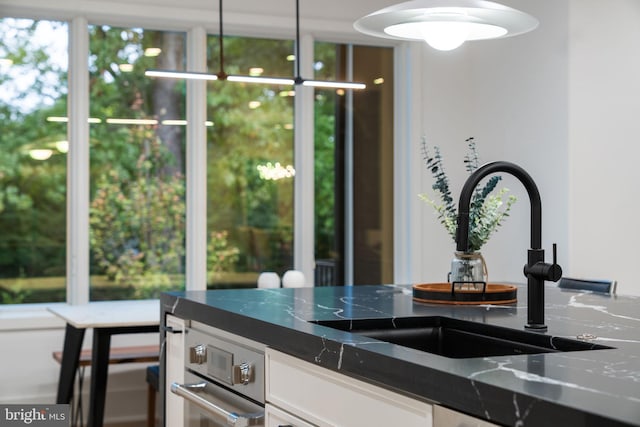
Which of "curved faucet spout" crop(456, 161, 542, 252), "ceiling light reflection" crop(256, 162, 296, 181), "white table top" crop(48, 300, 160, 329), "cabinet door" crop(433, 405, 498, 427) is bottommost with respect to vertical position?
"white table top" crop(48, 300, 160, 329)

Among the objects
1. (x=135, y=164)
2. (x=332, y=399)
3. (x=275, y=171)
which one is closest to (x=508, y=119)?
(x=275, y=171)

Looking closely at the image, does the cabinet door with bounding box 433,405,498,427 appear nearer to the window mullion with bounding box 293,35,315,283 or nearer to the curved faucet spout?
the curved faucet spout

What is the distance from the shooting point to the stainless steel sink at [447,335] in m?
1.93

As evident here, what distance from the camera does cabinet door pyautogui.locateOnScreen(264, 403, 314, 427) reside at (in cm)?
193

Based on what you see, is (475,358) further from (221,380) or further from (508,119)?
(508,119)

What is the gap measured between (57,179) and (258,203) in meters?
1.24

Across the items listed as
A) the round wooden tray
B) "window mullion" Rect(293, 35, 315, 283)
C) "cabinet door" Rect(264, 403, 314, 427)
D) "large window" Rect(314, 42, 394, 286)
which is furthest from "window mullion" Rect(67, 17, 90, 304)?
"cabinet door" Rect(264, 403, 314, 427)

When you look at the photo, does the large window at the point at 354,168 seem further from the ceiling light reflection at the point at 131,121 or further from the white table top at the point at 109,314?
the white table top at the point at 109,314

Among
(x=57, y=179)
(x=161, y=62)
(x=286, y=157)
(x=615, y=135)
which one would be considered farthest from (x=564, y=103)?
(x=57, y=179)

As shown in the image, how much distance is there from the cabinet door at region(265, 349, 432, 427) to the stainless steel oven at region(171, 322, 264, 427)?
0.09m

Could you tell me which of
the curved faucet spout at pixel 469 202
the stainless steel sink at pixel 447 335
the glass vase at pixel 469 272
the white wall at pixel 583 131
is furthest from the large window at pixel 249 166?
the curved faucet spout at pixel 469 202

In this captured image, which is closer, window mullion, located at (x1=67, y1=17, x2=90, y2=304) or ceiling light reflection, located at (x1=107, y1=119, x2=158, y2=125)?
window mullion, located at (x1=67, y1=17, x2=90, y2=304)

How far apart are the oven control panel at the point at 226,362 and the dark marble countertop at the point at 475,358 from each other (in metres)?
0.05

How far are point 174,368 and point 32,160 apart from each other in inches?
111
